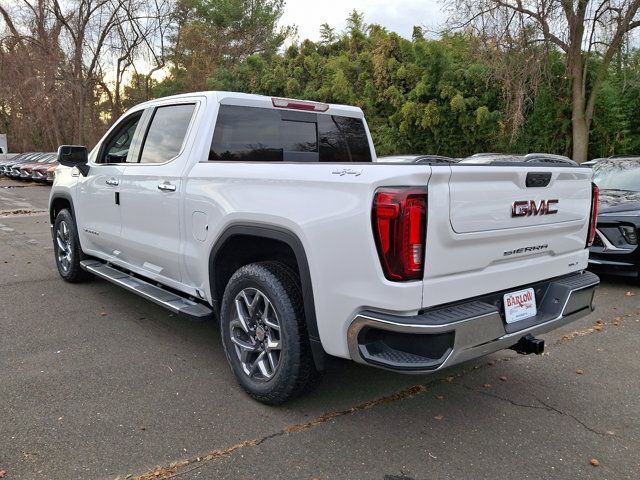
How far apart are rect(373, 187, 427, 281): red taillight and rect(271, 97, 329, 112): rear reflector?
82.5 inches

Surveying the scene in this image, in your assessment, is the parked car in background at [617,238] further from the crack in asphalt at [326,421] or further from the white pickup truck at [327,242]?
the white pickup truck at [327,242]

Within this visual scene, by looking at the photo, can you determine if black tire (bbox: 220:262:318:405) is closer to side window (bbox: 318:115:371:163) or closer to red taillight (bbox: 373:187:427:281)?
red taillight (bbox: 373:187:427:281)

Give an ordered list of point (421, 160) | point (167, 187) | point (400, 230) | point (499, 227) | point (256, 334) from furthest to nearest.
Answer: point (167, 187)
point (421, 160)
point (256, 334)
point (499, 227)
point (400, 230)

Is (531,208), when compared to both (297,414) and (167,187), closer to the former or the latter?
(297,414)

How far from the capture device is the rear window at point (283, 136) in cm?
415

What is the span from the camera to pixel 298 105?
4512 mm

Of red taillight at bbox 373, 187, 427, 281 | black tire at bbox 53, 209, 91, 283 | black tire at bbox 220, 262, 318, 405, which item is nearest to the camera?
red taillight at bbox 373, 187, 427, 281

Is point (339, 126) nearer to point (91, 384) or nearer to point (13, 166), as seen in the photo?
point (91, 384)

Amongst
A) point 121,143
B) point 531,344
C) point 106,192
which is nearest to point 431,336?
A: point 531,344

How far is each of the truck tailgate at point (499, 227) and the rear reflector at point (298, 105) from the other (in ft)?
6.79

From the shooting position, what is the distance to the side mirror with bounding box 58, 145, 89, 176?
5.40m

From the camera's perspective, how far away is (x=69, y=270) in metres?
6.22

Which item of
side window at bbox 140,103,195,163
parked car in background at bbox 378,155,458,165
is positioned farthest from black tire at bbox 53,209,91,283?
parked car in background at bbox 378,155,458,165

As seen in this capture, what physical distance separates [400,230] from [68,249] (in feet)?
16.0
